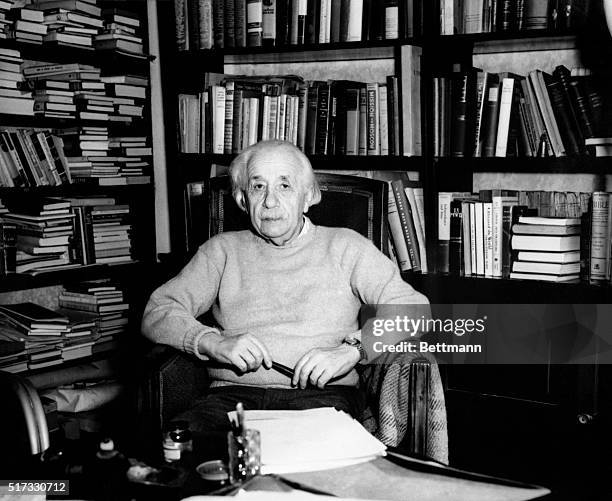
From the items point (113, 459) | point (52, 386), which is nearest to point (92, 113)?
point (52, 386)

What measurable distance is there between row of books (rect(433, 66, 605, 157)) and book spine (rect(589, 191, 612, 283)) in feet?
0.58

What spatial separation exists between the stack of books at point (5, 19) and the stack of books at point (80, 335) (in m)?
1.20

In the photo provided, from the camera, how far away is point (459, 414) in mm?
2738

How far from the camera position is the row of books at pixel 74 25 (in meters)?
3.10

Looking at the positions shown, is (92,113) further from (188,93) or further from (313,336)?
(313,336)

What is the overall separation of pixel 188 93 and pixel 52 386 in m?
1.37

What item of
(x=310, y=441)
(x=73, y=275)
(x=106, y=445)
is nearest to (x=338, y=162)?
(x=73, y=275)

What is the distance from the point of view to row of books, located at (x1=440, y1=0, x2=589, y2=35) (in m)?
2.40

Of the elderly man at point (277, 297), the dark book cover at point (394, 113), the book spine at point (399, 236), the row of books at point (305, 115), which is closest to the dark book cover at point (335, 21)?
the row of books at point (305, 115)

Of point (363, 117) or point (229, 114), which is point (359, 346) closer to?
point (363, 117)

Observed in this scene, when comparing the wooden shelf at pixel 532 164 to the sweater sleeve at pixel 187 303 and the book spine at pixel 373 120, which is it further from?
the sweater sleeve at pixel 187 303

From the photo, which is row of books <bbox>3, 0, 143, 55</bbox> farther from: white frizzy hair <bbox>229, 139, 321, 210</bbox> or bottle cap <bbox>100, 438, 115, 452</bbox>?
bottle cap <bbox>100, 438, 115, 452</bbox>

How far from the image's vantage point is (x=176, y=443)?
137 centimetres

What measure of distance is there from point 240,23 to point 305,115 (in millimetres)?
467
